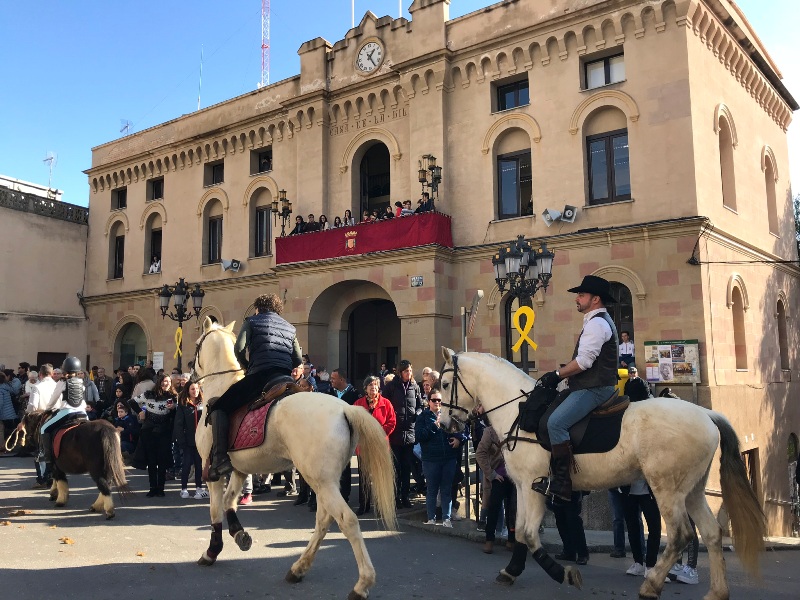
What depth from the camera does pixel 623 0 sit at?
16703mm

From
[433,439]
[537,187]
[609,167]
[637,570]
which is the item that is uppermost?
[609,167]

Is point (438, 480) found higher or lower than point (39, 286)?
lower

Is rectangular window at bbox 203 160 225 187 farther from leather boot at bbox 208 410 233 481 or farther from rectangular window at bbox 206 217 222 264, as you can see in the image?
leather boot at bbox 208 410 233 481

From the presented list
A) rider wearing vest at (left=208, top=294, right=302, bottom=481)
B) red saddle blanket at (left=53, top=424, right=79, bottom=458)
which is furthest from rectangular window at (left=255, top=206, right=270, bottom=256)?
rider wearing vest at (left=208, top=294, right=302, bottom=481)

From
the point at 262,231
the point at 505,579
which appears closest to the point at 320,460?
the point at 505,579

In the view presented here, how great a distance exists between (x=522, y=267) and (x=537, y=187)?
516 cm

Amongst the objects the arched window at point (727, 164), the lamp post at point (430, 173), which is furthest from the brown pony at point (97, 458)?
the arched window at point (727, 164)

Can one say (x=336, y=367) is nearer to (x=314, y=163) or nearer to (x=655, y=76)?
(x=314, y=163)

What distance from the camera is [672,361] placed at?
607 inches

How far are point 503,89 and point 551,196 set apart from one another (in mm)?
3982

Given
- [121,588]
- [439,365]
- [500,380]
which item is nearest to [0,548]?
[121,588]

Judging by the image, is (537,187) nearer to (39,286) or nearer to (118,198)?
(118,198)

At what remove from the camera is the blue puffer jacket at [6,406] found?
1686 cm

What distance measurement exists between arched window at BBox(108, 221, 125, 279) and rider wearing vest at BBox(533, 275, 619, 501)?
26.1m
